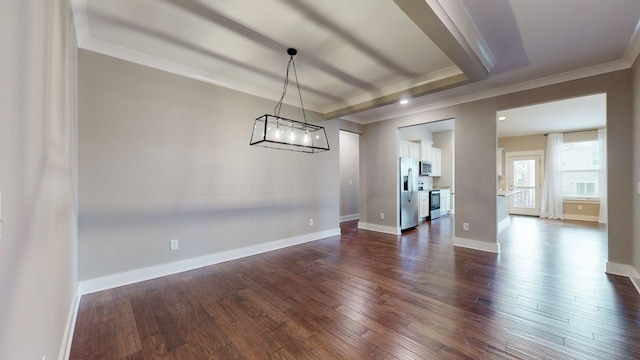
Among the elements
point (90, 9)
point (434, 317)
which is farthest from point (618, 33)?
point (90, 9)

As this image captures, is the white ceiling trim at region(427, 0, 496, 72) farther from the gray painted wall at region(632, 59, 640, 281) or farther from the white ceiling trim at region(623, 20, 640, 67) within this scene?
the gray painted wall at region(632, 59, 640, 281)

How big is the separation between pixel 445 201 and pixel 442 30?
23.0 ft

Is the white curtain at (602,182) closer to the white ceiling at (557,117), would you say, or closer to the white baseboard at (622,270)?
the white ceiling at (557,117)

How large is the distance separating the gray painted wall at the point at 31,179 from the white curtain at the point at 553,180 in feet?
33.8

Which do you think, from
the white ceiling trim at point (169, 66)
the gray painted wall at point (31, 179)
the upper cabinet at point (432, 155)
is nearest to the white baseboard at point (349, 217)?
the upper cabinet at point (432, 155)

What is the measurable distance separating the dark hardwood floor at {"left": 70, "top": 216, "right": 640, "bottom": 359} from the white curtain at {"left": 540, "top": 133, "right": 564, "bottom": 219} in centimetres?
459

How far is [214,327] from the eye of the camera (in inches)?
80.1

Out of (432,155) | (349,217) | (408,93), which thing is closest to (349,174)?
(349,217)

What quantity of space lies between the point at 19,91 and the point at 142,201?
2.34 meters

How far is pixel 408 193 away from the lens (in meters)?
5.74

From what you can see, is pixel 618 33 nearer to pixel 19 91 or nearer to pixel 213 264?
pixel 19 91

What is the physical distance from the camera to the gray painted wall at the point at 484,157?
3070 millimetres

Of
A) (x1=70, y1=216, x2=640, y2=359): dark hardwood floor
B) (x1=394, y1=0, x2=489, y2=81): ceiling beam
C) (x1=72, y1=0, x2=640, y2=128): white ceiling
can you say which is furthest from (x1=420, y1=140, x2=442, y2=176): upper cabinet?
(x1=394, y1=0, x2=489, y2=81): ceiling beam

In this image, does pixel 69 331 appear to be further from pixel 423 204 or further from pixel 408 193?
pixel 423 204
